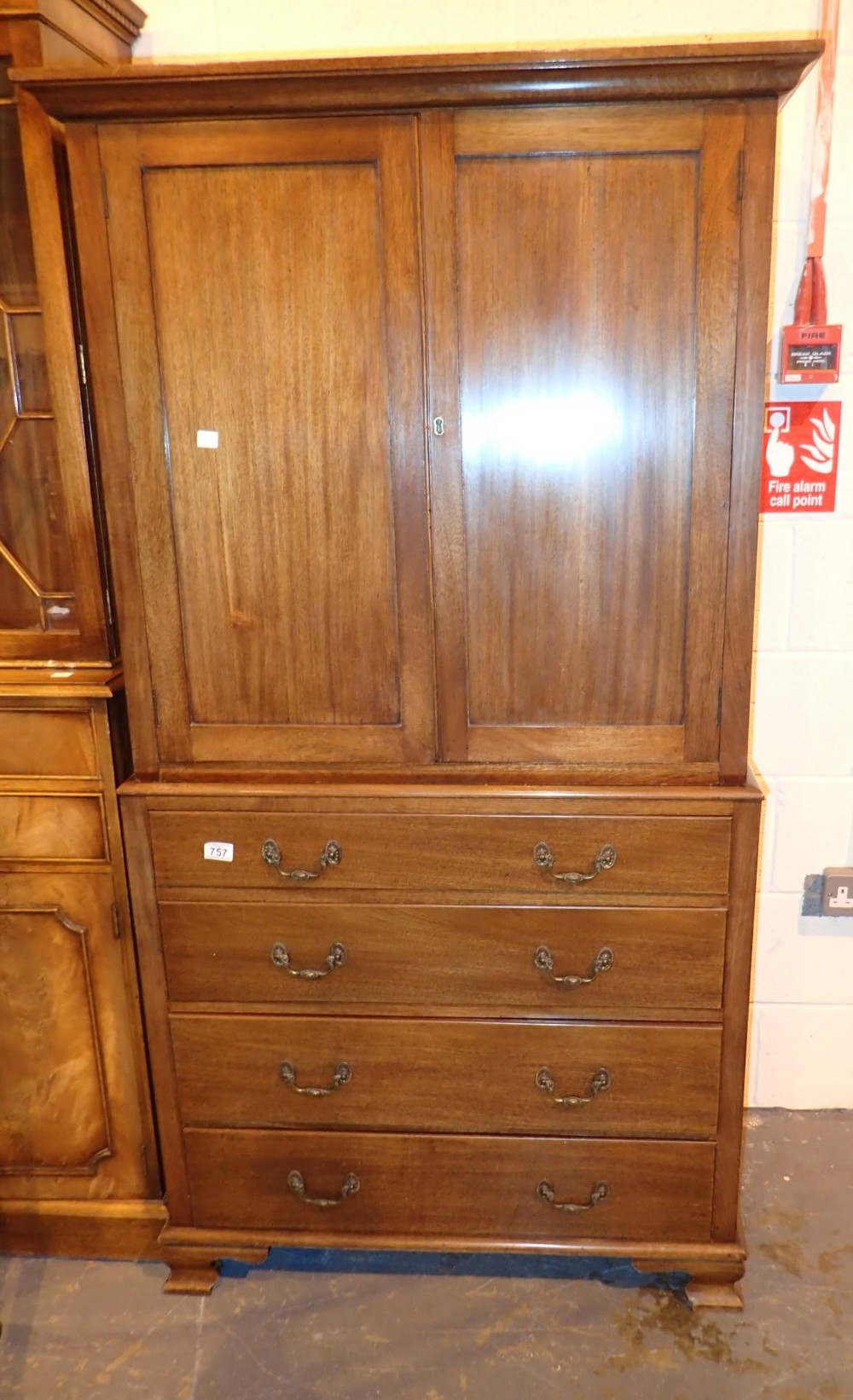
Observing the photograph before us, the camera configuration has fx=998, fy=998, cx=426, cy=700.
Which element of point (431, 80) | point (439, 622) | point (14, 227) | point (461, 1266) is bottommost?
point (461, 1266)

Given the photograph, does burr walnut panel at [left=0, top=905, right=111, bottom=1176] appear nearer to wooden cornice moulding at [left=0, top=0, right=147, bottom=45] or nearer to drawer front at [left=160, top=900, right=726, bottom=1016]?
drawer front at [left=160, top=900, right=726, bottom=1016]

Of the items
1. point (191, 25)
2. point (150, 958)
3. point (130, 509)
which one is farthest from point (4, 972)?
point (191, 25)

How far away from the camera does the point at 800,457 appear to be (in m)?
2.00

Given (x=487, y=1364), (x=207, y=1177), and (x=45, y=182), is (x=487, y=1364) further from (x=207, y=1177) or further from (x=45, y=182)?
(x=45, y=182)

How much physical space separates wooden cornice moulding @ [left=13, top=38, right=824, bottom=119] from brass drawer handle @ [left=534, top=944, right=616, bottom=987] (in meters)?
1.29

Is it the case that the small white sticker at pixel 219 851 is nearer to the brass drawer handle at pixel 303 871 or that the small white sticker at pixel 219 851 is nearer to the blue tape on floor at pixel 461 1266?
the brass drawer handle at pixel 303 871

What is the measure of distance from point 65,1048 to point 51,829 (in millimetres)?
426

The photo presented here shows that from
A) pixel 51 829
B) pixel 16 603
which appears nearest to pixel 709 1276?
pixel 51 829

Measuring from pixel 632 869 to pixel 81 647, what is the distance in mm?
1022

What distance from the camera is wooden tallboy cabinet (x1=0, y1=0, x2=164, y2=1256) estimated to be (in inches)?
64.6

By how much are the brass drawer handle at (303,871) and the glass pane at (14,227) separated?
1009 mm

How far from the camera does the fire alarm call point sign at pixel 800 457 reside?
77.7 inches

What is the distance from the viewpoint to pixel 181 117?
1446mm

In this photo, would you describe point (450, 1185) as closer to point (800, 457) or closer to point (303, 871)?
point (303, 871)
